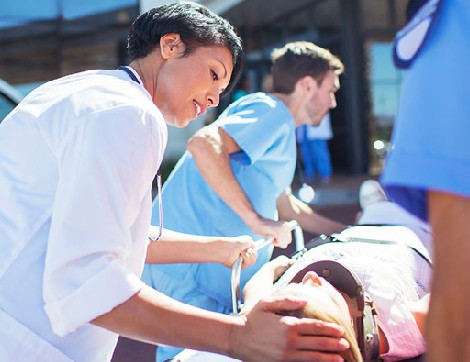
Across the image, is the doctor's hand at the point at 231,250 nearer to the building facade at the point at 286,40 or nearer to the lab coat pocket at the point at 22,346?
the lab coat pocket at the point at 22,346

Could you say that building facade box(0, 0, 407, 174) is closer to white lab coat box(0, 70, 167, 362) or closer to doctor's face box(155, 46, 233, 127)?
doctor's face box(155, 46, 233, 127)

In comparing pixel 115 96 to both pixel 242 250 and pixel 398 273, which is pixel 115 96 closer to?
pixel 242 250

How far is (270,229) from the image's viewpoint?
278 cm

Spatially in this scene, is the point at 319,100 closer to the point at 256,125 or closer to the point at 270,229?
the point at 256,125

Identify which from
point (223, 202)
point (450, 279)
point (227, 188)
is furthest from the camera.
Answer: point (223, 202)

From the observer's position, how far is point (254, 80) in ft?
50.3

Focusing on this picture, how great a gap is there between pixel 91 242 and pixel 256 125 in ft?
5.53

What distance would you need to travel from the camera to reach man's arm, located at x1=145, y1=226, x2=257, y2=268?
2256 millimetres

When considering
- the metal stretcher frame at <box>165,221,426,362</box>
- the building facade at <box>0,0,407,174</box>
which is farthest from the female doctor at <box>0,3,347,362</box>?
the building facade at <box>0,0,407,174</box>

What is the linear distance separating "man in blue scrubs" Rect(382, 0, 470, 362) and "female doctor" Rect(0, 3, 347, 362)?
1.54ft

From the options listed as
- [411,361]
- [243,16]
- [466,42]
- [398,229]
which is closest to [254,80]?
[243,16]

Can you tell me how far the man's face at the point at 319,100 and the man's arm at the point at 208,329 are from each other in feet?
6.99

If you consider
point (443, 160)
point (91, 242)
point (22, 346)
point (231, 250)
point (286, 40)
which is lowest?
point (286, 40)

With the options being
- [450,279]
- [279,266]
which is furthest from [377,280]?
[450,279]
